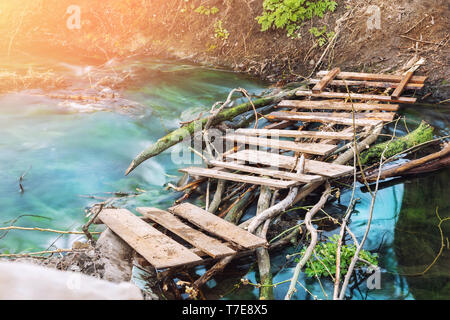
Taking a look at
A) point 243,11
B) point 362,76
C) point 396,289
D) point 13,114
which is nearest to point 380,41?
point 362,76

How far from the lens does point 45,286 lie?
5.98ft

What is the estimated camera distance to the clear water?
12.1ft

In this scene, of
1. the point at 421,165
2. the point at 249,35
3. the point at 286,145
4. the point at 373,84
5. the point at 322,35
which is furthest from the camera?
A: the point at 249,35

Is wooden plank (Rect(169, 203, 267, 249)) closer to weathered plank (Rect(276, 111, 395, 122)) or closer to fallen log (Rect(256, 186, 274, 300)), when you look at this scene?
fallen log (Rect(256, 186, 274, 300))

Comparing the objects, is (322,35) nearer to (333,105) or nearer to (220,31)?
(220,31)

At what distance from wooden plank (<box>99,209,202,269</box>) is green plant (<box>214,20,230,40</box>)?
780 cm

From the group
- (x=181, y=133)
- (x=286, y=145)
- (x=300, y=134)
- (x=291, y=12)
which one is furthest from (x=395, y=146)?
(x=291, y=12)

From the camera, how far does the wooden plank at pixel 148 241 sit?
3.37 meters

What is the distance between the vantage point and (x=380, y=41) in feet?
29.2

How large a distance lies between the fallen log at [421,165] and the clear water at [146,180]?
138 millimetres

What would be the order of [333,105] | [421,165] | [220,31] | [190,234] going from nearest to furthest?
[190,234]
[421,165]
[333,105]
[220,31]

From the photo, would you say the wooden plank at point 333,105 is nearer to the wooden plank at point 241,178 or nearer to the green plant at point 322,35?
the green plant at point 322,35

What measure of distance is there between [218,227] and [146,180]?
2409 mm
